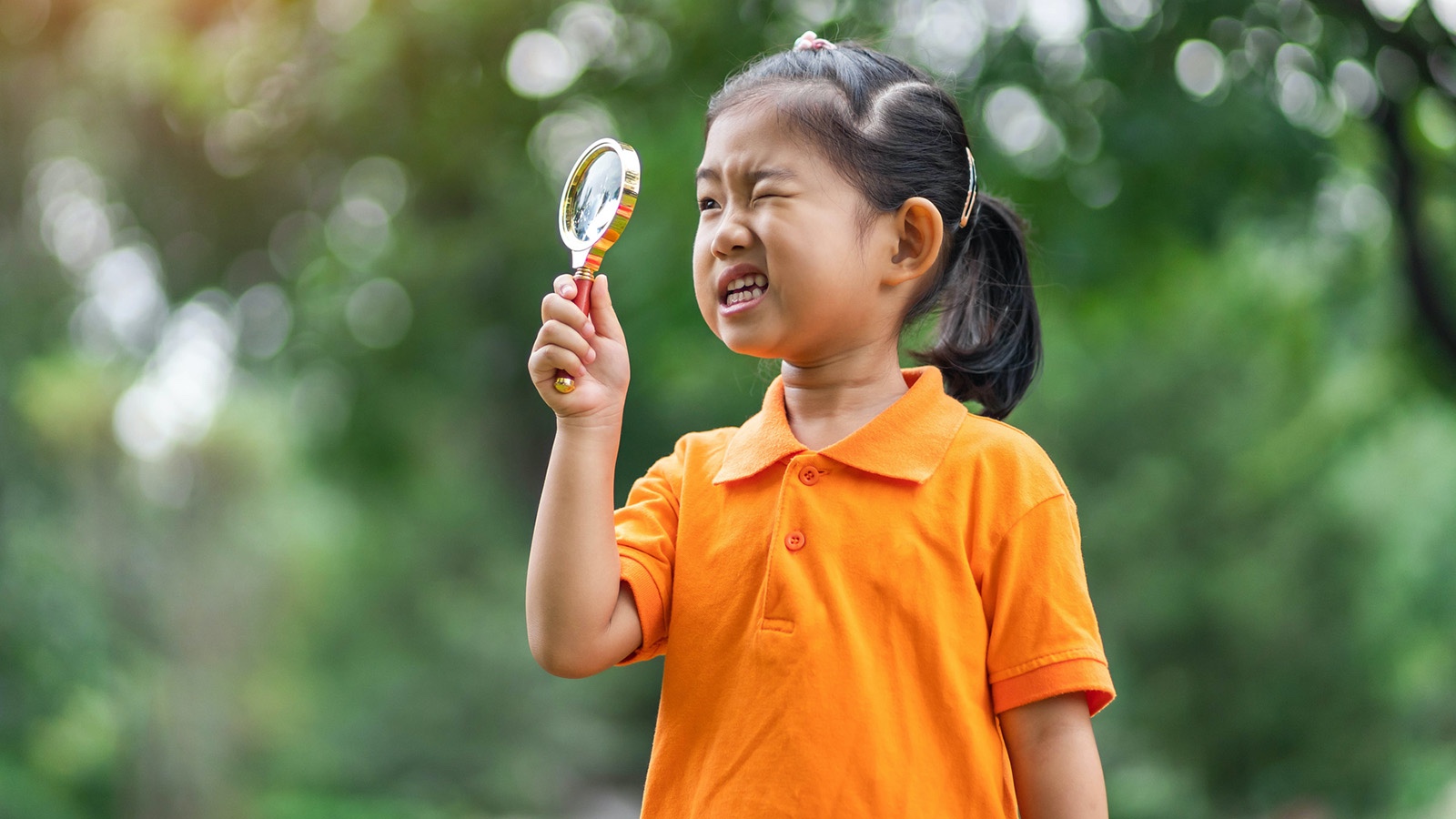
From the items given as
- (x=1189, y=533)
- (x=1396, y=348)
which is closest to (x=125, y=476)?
(x=1189, y=533)

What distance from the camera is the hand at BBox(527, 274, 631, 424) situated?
5.30ft

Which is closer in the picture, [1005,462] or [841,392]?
[1005,462]

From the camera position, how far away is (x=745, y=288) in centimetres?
173

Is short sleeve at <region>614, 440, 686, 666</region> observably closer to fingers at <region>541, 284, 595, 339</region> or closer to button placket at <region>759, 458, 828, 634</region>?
button placket at <region>759, 458, 828, 634</region>

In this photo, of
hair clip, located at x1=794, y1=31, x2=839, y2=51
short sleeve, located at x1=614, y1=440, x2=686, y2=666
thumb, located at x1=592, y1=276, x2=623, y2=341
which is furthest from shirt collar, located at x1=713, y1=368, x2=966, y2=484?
hair clip, located at x1=794, y1=31, x2=839, y2=51

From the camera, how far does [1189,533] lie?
1039cm

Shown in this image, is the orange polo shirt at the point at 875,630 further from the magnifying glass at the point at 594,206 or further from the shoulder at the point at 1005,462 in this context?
the magnifying glass at the point at 594,206

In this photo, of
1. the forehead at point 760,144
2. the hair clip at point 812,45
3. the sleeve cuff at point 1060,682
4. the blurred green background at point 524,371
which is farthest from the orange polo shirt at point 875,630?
the blurred green background at point 524,371

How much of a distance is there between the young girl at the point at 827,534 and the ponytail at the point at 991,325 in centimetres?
17

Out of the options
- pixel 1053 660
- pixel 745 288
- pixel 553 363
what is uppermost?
pixel 745 288

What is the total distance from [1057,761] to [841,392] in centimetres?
57

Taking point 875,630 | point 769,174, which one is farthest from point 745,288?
point 875,630

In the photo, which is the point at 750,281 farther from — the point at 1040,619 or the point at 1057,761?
the point at 1057,761

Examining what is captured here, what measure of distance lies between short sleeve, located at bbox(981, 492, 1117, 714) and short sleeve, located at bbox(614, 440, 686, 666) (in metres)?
0.44
